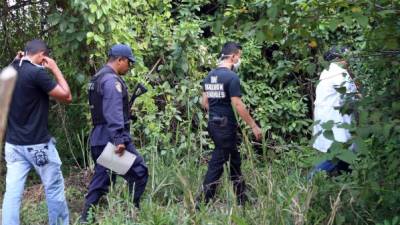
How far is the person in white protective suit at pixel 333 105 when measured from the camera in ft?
12.5

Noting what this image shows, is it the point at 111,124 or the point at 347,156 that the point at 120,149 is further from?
the point at 347,156

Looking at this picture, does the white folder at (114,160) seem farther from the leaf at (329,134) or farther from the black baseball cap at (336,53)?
the leaf at (329,134)

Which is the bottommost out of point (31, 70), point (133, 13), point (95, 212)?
point (95, 212)

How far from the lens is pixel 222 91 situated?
21.3 ft

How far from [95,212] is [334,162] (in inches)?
101

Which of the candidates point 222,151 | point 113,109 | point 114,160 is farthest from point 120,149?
point 222,151

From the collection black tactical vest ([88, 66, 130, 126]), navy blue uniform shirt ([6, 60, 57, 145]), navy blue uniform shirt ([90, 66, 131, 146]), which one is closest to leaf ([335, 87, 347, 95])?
navy blue uniform shirt ([90, 66, 131, 146])

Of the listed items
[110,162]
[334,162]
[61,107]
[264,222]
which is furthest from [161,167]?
[334,162]

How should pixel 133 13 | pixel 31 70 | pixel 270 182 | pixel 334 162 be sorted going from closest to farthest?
pixel 334 162
pixel 270 182
pixel 31 70
pixel 133 13

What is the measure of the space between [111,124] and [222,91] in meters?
1.30

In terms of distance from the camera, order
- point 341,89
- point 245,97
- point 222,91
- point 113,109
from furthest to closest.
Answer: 1. point 245,97
2. point 222,91
3. point 113,109
4. point 341,89

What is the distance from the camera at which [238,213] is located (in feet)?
16.0

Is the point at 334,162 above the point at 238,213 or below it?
above

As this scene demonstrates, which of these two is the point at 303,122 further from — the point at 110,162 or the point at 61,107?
the point at 110,162
